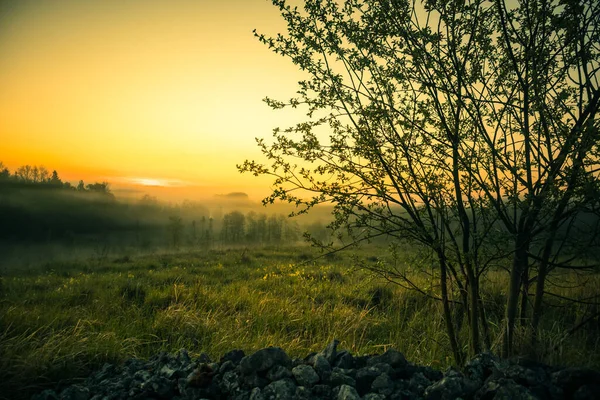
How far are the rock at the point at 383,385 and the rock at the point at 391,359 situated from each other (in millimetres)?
247

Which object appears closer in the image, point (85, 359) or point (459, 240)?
point (85, 359)

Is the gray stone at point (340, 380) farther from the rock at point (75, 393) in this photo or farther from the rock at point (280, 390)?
the rock at point (75, 393)

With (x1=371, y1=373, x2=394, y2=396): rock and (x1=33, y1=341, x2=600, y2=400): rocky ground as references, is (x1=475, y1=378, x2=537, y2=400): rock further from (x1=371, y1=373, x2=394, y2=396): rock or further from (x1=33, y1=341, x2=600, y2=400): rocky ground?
(x1=371, y1=373, x2=394, y2=396): rock

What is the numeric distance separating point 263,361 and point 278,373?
0.55ft

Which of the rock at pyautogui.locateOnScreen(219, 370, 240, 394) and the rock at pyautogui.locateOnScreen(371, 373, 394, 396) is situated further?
the rock at pyautogui.locateOnScreen(219, 370, 240, 394)

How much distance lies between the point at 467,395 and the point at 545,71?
3075mm

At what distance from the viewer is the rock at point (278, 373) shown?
8.40ft

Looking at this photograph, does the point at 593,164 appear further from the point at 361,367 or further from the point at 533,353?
the point at 361,367

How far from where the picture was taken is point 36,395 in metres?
2.67

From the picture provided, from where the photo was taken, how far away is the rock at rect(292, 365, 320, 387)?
250cm

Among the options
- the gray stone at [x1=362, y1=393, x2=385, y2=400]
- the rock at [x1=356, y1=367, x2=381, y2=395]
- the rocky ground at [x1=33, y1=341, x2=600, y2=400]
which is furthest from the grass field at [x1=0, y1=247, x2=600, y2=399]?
the gray stone at [x1=362, y1=393, x2=385, y2=400]

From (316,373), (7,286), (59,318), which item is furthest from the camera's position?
(7,286)

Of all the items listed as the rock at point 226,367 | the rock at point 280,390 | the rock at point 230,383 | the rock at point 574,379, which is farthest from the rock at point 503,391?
the rock at point 226,367

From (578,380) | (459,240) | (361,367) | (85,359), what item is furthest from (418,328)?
(85,359)
